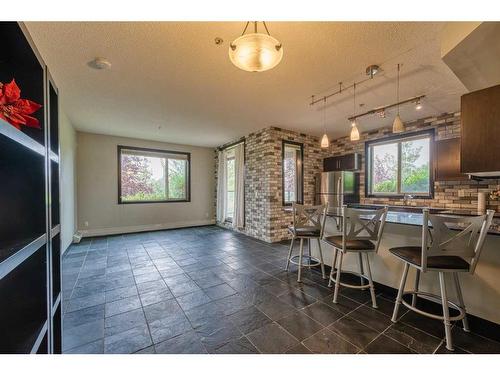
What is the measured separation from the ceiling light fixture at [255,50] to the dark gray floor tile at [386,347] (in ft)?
7.15

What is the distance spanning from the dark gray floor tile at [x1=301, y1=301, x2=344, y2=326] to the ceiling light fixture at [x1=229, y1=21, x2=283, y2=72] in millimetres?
2141

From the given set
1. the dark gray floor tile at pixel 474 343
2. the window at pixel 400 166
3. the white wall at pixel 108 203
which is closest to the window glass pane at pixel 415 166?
the window at pixel 400 166

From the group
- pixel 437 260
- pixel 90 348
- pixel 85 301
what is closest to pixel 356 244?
pixel 437 260

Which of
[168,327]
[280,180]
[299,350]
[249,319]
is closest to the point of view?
[299,350]

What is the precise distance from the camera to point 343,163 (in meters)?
5.04

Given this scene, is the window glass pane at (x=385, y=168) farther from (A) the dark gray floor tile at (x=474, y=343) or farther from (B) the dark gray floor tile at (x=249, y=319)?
(B) the dark gray floor tile at (x=249, y=319)

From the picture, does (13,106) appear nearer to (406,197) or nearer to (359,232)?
(359,232)

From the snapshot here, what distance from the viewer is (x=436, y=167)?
369 cm

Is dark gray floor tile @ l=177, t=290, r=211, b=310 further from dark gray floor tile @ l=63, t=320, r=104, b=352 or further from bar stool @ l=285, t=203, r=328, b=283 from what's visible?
bar stool @ l=285, t=203, r=328, b=283

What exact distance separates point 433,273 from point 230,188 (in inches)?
196

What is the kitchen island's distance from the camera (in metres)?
1.69

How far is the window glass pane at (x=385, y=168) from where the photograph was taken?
453cm
